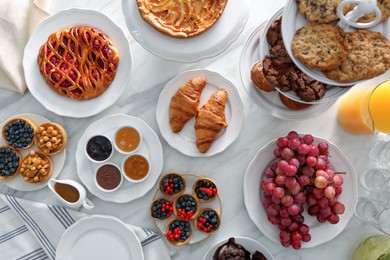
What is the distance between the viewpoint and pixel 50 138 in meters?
1.79

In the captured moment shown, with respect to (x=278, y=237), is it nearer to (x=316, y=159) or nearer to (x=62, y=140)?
(x=316, y=159)

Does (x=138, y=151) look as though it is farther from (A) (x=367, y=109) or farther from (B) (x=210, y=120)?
(A) (x=367, y=109)

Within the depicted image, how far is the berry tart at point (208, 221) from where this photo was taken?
69.7 inches

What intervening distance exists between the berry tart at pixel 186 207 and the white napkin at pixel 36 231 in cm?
14

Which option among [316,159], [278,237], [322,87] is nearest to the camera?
[322,87]

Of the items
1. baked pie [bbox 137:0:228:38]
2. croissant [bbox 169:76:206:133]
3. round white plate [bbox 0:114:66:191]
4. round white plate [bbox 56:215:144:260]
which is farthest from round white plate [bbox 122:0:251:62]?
round white plate [bbox 56:215:144:260]

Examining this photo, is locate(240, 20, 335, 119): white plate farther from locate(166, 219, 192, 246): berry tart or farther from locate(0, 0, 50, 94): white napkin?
locate(0, 0, 50, 94): white napkin

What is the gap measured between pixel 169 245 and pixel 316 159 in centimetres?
67

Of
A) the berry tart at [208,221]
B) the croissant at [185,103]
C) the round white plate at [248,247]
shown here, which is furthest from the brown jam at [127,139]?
the round white plate at [248,247]

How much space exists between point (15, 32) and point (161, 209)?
91 cm

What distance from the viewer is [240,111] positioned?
1797 mm

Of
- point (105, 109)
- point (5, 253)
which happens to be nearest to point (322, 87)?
point (105, 109)

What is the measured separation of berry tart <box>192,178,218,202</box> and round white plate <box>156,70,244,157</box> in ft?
0.35

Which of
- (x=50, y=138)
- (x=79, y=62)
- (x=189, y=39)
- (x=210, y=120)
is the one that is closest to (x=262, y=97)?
(x=210, y=120)
